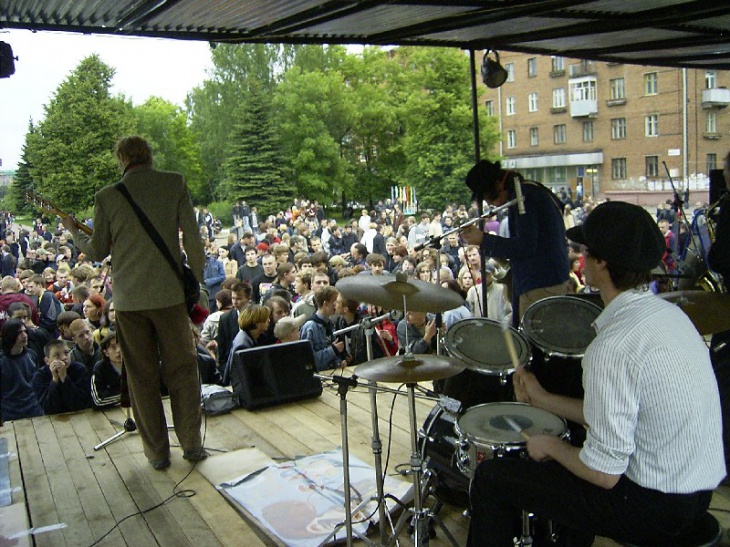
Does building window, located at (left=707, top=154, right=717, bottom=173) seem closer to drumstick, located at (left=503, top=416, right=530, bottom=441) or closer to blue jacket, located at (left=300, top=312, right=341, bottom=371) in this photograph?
blue jacket, located at (left=300, top=312, right=341, bottom=371)

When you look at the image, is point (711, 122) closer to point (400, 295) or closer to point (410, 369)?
point (400, 295)

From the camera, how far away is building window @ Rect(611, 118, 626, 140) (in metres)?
37.1

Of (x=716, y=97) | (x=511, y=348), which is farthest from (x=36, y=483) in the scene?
(x=716, y=97)

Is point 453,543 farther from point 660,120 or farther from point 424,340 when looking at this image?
point 660,120

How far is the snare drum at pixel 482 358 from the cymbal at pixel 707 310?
0.71m

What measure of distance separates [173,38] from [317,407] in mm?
2481

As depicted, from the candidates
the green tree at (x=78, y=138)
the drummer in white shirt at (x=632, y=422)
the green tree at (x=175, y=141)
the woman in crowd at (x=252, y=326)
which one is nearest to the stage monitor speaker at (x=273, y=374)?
the woman in crowd at (x=252, y=326)

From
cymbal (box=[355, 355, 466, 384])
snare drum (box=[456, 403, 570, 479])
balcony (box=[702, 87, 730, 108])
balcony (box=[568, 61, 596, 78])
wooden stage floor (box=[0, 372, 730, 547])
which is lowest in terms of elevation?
wooden stage floor (box=[0, 372, 730, 547])

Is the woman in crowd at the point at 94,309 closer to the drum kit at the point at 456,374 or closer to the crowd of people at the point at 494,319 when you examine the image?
the crowd of people at the point at 494,319

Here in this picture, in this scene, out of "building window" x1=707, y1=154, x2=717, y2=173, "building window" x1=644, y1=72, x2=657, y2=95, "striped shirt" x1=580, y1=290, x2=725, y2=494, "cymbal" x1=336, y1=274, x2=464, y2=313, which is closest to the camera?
"striped shirt" x1=580, y1=290, x2=725, y2=494

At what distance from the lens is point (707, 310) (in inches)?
122

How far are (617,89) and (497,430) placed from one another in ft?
125

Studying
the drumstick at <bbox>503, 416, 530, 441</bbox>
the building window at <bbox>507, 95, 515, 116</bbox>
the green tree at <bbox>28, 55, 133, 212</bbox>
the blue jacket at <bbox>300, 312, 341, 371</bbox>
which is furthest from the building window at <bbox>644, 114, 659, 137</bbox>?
the drumstick at <bbox>503, 416, 530, 441</bbox>

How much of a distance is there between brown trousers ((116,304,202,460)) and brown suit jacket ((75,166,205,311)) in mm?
90
